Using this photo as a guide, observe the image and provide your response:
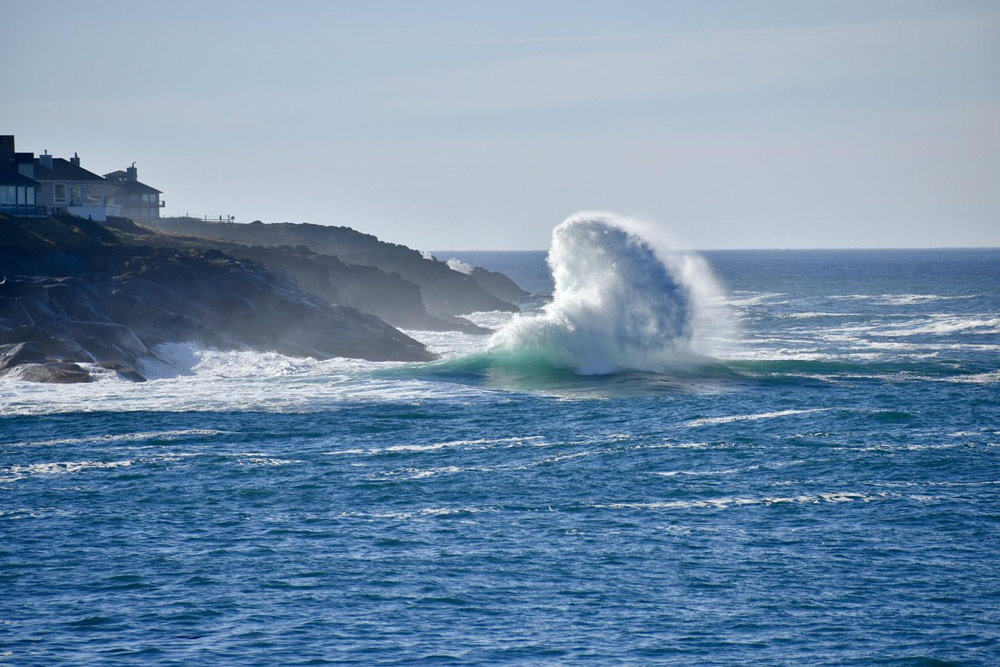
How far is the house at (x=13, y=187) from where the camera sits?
76812mm

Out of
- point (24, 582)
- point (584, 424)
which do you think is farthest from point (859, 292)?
point (24, 582)

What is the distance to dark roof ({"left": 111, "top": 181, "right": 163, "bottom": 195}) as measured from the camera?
4606 inches

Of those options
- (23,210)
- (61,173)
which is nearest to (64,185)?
(61,173)

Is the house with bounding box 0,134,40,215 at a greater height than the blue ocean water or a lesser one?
greater

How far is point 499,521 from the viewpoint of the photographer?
2827 centimetres

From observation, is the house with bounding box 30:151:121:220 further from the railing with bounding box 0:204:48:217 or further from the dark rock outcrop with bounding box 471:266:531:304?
the dark rock outcrop with bounding box 471:266:531:304

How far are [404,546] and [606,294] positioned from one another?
35027mm

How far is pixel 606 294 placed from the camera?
2357 inches

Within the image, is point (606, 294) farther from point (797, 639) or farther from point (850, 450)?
point (797, 639)

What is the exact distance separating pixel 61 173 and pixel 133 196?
26.3m

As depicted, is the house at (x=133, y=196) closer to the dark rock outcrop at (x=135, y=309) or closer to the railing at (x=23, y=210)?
the railing at (x=23, y=210)

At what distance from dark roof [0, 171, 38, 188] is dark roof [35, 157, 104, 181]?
812 centimetres

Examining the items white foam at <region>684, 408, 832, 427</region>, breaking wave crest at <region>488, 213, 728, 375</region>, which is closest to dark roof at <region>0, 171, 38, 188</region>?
breaking wave crest at <region>488, 213, 728, 375</region>

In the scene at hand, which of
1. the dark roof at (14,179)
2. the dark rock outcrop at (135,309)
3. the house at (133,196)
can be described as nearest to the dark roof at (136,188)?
the house at (133,196)
